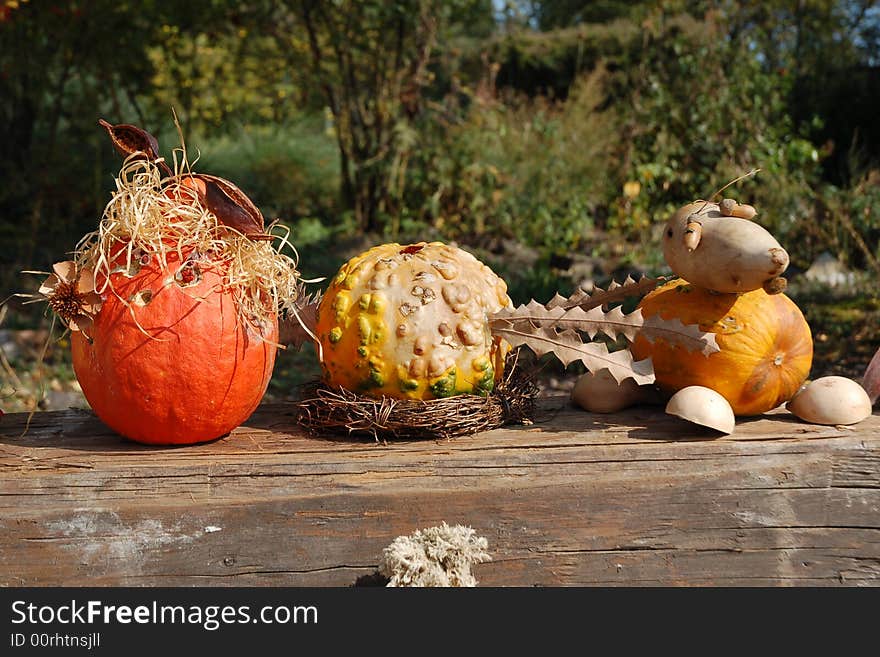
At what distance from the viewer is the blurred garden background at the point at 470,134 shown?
25.1ft

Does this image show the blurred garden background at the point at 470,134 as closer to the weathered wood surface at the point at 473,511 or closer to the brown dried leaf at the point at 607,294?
the brown dried leaf at the point at 607,294

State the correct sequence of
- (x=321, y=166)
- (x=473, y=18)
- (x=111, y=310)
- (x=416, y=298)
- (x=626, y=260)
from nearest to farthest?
(x=111, y=310) < (x=416, y=298) < (x=626, y=260) < (x=473, y=18) < (x=321, y=166)

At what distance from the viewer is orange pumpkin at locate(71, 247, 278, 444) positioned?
197cm

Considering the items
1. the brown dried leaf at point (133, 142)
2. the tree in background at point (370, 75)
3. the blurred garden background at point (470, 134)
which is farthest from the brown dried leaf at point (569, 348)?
the tree in background at point (370, 75)

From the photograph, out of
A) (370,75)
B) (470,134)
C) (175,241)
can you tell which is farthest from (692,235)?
(370,75)

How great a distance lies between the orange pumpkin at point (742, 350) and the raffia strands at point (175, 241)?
103 cm

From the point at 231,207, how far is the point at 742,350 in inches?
51.8

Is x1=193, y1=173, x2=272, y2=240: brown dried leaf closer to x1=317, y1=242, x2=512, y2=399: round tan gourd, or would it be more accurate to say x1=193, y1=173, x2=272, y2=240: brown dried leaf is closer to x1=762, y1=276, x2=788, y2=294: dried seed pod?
x1=317, y1=242, x2=512, y2=399: round tan gourd

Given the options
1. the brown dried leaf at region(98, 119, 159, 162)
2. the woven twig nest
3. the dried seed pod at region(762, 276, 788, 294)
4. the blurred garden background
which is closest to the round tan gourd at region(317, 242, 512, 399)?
the woven twig nest

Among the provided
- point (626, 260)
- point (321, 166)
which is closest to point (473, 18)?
point (321, 166)

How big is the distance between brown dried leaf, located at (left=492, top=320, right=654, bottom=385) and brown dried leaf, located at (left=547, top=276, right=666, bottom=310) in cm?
18
